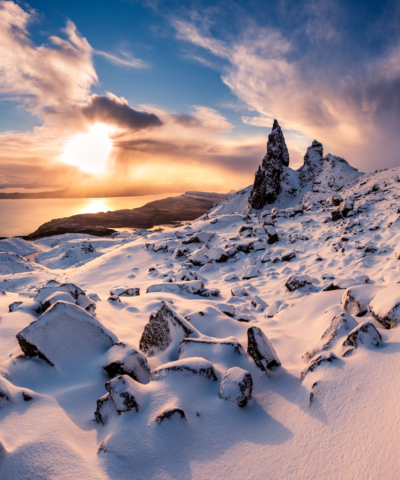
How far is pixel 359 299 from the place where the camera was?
373cm

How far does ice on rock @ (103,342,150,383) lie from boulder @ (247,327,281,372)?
1.26m

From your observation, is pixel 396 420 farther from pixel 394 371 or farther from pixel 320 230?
pixel 320 230

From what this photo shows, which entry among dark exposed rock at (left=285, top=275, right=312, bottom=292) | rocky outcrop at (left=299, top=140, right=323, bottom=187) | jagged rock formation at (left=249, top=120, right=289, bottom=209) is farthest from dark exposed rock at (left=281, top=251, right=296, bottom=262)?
rocky outcrop at (left=299, top=140, right=323, bottom=187)

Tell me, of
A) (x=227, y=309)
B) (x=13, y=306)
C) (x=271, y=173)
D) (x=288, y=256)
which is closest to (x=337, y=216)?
(x=288, y=256)

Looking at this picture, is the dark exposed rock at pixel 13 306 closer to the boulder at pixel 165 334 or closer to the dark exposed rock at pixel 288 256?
the boulder at pixel 165 334

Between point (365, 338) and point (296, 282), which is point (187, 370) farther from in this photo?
point (296, 282)

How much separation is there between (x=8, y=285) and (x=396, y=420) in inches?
517

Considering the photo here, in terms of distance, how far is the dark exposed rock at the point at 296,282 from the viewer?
19.5ft

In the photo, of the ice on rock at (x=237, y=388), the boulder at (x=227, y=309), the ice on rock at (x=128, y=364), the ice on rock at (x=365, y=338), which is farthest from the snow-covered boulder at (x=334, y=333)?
the ice on rock at (x=128, y=364)

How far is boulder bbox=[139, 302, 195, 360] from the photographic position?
3.30 metres

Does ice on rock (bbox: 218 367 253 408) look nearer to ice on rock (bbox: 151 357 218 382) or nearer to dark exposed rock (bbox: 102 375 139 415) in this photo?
ice on rock (bbox: 151 357 218 382)

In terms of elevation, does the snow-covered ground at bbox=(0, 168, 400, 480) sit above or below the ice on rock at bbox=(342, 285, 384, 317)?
below

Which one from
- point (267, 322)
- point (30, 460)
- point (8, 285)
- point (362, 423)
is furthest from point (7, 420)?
point (8, 285)

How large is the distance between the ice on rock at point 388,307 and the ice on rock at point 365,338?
1.50 feet
